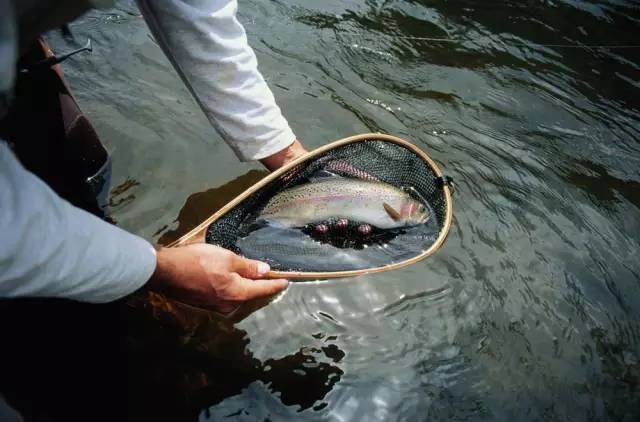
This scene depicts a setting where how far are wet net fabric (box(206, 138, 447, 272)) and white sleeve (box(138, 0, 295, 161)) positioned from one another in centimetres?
20

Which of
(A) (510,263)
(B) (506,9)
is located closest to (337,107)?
(A) (510,263)

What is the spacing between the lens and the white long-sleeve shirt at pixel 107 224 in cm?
112

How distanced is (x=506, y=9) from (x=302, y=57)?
2588 mm

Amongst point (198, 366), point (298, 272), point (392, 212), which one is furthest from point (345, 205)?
point (198, 366)

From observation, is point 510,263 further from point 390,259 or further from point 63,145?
point 63,145

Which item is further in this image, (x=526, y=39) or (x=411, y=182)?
(x=526, y=39)

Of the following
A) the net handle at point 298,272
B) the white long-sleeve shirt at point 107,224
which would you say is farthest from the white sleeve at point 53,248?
the net handle at point 298,272

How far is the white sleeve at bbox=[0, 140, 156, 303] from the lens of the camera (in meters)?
1.10

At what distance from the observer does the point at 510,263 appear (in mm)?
2670

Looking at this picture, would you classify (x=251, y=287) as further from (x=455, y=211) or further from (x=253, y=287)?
(x=455, y=211)

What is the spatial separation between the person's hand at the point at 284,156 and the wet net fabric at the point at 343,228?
0.07 metres

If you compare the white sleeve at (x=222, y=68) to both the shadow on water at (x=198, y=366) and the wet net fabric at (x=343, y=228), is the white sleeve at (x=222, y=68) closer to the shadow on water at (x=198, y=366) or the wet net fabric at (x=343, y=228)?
the wet net fabric at (x=343, y=228)

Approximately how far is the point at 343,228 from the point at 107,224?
1.12 m

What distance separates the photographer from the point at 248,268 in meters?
1.76
